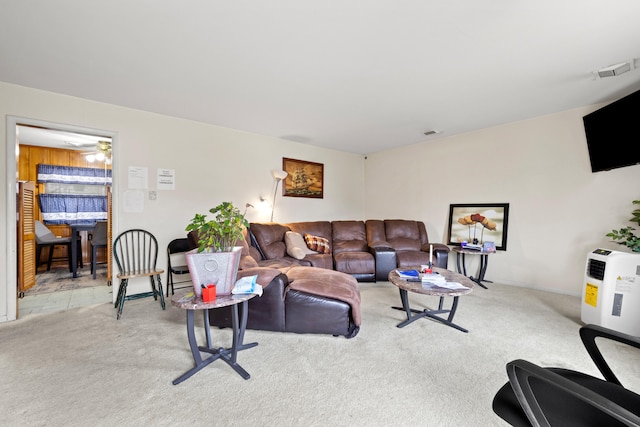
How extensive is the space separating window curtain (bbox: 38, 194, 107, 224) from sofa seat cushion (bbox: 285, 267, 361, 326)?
5468mm

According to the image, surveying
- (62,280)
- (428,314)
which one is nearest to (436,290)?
(428,314)

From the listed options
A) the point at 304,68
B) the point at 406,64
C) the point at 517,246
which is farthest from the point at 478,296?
the point at 304,68

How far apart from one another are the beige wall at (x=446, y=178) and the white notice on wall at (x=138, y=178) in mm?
58

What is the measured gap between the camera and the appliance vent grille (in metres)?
2.48

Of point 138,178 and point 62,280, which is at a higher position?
point 138,178

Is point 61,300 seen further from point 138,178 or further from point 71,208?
point 71,208

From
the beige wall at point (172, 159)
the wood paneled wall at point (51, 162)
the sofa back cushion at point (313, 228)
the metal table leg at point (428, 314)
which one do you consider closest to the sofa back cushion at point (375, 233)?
the sofa back cushion at point (313, 228)

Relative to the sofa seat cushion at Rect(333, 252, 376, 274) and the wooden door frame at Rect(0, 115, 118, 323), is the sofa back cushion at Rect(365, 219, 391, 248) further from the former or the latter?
the wooden door frame at Rect(0, 115, 118, 323)

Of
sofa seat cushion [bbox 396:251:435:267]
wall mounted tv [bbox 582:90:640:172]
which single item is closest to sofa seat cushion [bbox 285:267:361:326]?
sofa seat cushion [bbox 396:251:435:267]

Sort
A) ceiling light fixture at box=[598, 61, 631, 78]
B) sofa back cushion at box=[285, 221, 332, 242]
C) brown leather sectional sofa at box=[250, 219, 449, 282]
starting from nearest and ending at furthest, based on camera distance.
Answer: ceiling light fixture at box=[598, 61, 631, 78] → brown leather sectional sofa at box=[250, 219, 449, 282] → sofa back cushion at box=[285, 221, 332, 242]

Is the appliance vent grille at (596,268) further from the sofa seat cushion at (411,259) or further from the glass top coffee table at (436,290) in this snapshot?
the sofa seat cushion at (411,259)

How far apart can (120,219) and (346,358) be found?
311 centimetres

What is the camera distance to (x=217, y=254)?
1689mm

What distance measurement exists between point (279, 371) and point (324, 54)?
8.04 ft
